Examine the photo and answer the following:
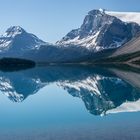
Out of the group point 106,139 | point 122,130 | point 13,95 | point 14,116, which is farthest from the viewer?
point 13,95

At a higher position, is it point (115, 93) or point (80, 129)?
point (115, 93)

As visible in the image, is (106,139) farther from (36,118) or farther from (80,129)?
(36,118)

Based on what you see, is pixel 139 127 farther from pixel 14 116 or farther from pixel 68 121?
pixel 14 116

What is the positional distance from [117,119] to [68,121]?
4.59 m

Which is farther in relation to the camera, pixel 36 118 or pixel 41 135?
A: pixel 36 118

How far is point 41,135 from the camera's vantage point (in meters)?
33.6

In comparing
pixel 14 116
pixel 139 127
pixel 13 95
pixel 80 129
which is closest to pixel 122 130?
pixel 139 127

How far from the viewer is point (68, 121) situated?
41781 millimetres

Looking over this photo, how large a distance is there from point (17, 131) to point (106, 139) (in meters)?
9.63

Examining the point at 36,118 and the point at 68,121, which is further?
the point at 36,118

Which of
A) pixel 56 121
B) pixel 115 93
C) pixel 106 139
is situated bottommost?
pixel 106 139

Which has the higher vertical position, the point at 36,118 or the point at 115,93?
the point at 115,93

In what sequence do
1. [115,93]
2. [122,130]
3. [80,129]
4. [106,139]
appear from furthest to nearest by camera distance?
[115,93], [80,129], [122,130], [106,139]

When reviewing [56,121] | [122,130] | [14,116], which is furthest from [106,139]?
[14,116]
